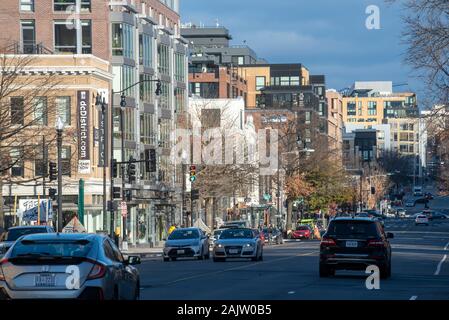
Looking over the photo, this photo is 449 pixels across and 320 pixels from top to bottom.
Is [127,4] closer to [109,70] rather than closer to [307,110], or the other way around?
[109,70]

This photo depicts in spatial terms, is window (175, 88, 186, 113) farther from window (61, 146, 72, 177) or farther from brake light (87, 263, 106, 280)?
brake light (87, 263, 106, 280)

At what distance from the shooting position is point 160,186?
88562mm

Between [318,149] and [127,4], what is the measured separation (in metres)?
43.0

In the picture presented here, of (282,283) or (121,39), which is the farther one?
(121,39)

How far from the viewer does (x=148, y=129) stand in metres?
88.8

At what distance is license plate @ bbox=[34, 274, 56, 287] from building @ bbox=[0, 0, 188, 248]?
55078 millimetres

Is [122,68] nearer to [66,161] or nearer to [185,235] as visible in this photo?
[66,161]

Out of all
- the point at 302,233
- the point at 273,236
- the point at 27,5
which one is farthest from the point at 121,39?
the point at 302,233

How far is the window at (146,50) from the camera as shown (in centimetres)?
8775

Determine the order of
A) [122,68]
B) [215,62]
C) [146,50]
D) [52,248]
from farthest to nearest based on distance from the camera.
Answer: [215,62]
[146,50]
[122,68]
[52,248]

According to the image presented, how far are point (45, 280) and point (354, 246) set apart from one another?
17.3 meters

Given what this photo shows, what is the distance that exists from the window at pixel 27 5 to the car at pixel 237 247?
37961 mm
